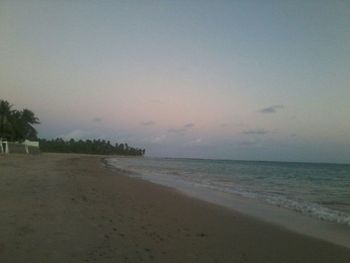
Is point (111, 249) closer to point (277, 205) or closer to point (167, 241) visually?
point (167, 241)

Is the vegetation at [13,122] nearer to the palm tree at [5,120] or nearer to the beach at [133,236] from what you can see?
the palm tree at [5,120]

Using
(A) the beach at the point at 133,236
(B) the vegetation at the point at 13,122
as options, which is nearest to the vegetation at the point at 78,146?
(B) the vegetation at the point at 13,122

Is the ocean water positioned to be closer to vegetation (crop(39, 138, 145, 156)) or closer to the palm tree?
the palm tree

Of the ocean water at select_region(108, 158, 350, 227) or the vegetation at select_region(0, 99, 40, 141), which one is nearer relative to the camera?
the ocean water at select_region(108, 158, 350, 227)

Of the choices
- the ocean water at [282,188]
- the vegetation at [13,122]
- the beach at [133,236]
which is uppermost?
the vegetation at [13,122]

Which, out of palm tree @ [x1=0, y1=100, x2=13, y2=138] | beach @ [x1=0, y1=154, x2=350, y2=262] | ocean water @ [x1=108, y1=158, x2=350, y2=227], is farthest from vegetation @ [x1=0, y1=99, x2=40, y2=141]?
beach @ [x1=0, y1=154, x2=350, y2=262]

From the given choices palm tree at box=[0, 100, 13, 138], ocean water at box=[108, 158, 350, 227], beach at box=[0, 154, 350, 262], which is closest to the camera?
beach at box=[0, 154, 350, 262]

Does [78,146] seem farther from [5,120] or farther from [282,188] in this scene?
[282,188]

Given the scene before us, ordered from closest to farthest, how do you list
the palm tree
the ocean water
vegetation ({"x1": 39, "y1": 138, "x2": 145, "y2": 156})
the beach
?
1. the beach
2. the ocean water
3. the palm tree
4. vegetation ({"x1": 39, "y1": 138, "x2": 145, "y2": 156})

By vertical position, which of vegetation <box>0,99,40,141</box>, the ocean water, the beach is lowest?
the ocean water

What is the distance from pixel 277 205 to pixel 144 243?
1079 centimetres

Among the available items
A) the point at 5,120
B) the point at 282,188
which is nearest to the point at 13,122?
the point at 5,120

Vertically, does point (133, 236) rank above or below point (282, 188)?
above

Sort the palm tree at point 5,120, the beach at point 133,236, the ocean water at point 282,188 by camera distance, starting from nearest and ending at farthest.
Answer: the beach at point 133,236, the ocean water at point 282,188, the palm tree at point 5,120
